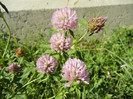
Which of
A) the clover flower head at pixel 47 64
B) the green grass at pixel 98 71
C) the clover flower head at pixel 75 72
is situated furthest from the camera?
the green grass at pixel 98 71

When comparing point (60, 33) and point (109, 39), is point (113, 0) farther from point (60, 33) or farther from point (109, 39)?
point (60, 33)

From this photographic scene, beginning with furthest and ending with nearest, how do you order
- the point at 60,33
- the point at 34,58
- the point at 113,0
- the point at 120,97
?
the point at 113,0, the point at 34,58, the point at 120,97, the point at 60,33

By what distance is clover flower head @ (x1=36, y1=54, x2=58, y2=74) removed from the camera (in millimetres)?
1037

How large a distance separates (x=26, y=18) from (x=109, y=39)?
1478 mm

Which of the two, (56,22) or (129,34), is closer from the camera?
(56,22)

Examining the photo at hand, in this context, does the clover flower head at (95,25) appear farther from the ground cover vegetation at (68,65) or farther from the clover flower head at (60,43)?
the clover flower head at (60,43)

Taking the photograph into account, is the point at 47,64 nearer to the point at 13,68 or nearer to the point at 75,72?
the point at 75,72

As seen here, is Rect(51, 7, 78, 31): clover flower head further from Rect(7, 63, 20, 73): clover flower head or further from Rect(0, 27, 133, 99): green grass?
Rect(7, 63, 20, 73): clover flower head

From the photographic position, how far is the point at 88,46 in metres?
2.19

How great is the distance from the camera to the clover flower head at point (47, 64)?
104 centimetres

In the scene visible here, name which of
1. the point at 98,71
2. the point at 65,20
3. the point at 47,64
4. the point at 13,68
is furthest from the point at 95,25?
the point at 98,71

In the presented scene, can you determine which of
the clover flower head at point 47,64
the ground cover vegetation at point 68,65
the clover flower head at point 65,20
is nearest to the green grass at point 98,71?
the ground cover vegetation at point 68,65

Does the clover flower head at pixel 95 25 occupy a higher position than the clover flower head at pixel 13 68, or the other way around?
the clover flower head at pixel 95 25

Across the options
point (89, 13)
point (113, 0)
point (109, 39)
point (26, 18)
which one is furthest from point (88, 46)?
point (26, 18)
